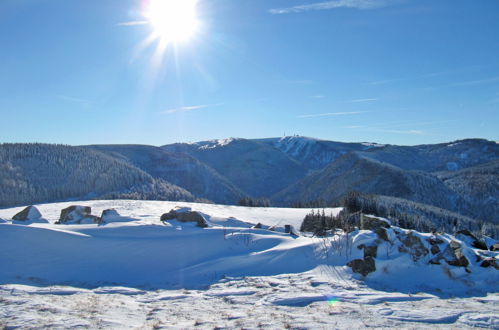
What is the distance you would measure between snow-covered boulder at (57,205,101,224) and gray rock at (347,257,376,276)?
11.5 meters

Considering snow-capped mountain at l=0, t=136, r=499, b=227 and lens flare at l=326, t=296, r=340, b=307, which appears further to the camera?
snow-capped mountain at l=0, t=136, r=499, b=227

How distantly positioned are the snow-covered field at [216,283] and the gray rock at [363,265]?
22cm

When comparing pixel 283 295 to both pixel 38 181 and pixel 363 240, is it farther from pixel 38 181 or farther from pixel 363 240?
pixel 38 181

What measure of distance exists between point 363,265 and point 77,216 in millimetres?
13214

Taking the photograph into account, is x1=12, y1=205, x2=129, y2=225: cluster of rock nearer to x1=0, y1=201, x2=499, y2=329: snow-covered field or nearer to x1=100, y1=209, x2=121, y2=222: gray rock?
x1=100, y1=209, x2=121, y2=222: gray rock

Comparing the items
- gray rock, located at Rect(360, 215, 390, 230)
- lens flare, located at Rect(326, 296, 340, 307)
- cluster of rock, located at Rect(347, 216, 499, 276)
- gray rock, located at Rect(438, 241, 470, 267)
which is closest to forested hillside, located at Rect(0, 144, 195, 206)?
gray rock, located at Rect(360, 215, 390, 230)

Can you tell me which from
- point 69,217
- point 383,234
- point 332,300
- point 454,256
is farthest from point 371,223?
point 69,217

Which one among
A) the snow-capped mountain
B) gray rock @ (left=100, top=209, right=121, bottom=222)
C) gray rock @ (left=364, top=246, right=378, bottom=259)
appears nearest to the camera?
gray rock @ (left=364, top=246, right=378, bottom=259)

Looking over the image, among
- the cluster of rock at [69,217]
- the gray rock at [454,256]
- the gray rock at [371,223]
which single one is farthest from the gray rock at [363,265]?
the cluster of rock at [69,217]

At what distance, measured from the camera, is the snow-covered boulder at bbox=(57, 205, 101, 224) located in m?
15.7

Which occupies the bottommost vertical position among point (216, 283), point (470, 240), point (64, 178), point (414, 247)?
point (216, 283)

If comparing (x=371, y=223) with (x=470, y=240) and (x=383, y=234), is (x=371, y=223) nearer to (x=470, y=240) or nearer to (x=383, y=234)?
(x=383, y=234)

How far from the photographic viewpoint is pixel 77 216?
16219 millimetres

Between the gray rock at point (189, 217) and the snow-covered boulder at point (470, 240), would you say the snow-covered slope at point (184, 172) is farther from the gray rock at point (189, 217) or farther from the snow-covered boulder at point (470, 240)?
the snow-covered boulder at point (470, 240)
